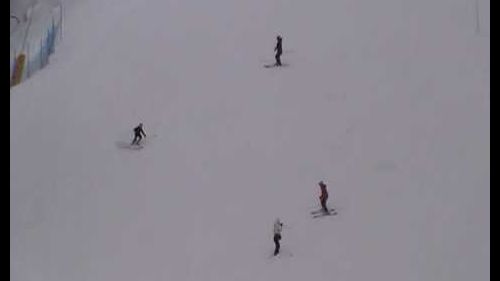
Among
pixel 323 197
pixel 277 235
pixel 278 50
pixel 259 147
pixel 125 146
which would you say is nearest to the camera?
pixel 277 235

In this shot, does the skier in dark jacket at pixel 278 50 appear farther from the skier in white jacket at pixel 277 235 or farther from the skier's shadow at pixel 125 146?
the skier in white jacket at pixel 277 235

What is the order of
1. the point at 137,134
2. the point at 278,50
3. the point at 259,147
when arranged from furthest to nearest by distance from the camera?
the point at 278,50, the point at 137,134, the point at 259,147

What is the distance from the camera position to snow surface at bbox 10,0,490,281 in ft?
54.2

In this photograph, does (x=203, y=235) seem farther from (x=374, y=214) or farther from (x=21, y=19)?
(x=21, y=19)

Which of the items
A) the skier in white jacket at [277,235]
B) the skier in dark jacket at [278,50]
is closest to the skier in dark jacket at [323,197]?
the skier in white jacket at [277,235]

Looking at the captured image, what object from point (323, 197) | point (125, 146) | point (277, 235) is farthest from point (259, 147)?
point (277, 235)

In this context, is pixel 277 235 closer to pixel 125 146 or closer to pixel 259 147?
pixel 259 147

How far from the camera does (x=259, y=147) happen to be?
19234mm

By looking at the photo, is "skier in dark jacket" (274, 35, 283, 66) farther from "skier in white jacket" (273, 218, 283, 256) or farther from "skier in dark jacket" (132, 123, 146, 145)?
"skier in white jacket" (273, 218, 283, 256)

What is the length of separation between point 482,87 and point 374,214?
4316mm

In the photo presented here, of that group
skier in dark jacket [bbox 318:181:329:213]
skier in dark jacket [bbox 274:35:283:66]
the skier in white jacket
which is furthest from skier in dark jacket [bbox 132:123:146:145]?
the skier in white jacket

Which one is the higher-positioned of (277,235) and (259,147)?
(259,147)

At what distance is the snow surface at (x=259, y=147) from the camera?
651 inches

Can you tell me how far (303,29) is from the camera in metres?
23.4
